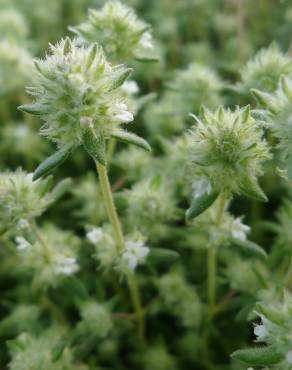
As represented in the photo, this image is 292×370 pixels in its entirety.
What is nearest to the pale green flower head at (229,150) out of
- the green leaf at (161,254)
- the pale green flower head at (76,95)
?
the pale green flower head at (76,95)

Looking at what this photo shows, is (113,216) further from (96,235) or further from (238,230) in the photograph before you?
(238,230)

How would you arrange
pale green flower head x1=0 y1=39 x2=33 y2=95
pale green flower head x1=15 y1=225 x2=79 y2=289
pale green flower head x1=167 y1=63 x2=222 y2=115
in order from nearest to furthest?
pale green flower head x1=15 y1=225 x2=79 y2=289
pale green flower head x1=167 y1=63 x2=222 y2=115
pale green flower head x1=0 y1=39 x2=33 y2=95

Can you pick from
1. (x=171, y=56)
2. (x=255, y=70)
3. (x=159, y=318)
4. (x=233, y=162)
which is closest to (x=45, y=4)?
(x=171, y=56)

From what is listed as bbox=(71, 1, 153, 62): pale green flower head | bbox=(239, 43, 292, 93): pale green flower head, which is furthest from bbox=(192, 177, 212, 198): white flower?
bbox=(71, 1, 153, 62): pale green flower head

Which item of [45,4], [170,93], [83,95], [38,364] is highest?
[45,4]

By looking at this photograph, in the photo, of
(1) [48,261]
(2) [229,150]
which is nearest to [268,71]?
(2) [229,150]

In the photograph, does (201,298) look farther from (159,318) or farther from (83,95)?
(83,95)

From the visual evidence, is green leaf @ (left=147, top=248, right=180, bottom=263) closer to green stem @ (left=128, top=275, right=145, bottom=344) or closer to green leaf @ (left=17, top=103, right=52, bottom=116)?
green stem @ (left=128, top=275, right=145, bottom=344)

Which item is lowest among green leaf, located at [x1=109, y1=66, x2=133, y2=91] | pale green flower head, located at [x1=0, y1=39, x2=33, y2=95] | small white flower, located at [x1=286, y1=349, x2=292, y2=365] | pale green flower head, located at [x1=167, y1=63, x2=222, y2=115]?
small white flower, located at [x1=286, y1=349, x2=292, y2=365]
